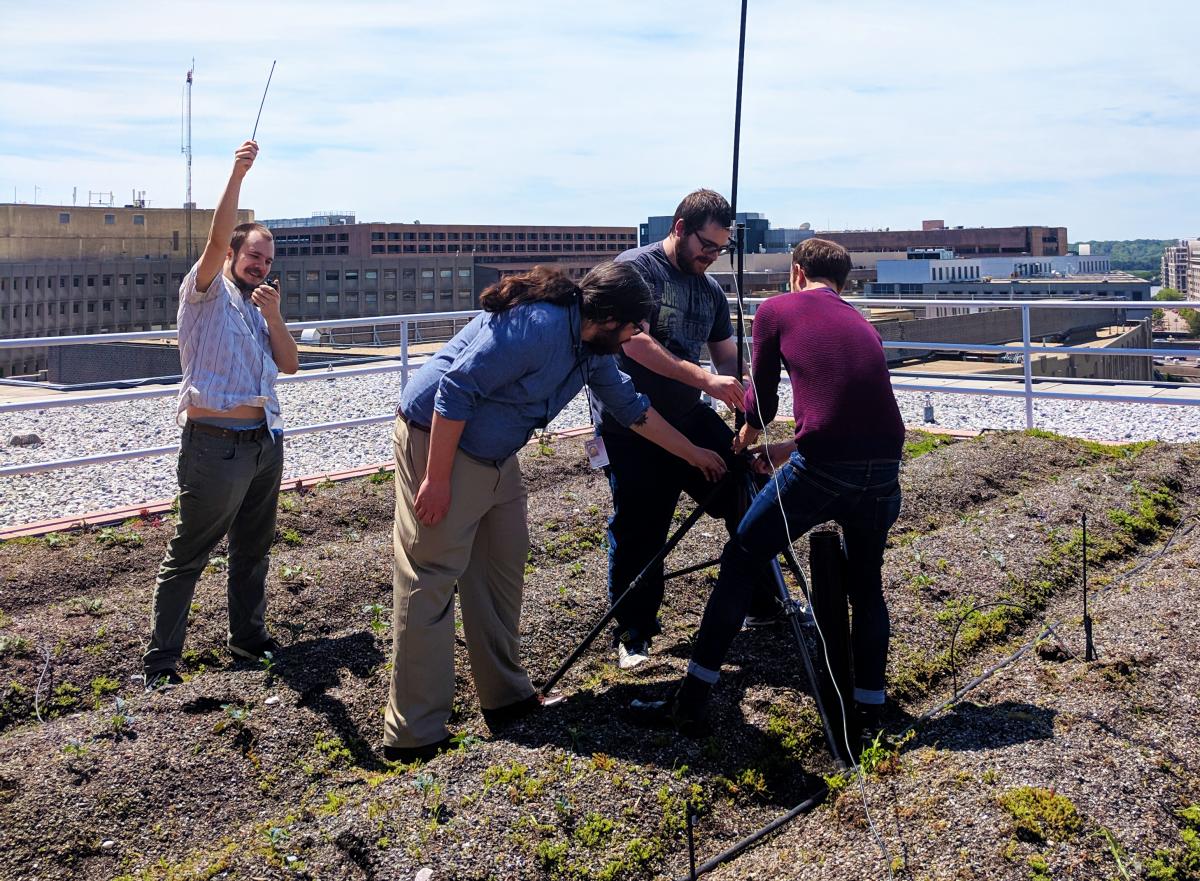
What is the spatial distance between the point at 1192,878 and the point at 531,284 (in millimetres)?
2582

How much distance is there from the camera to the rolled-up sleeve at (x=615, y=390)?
4.02m

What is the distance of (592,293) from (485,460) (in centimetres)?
69


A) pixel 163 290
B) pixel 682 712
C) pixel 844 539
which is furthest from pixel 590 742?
pixel 163 290

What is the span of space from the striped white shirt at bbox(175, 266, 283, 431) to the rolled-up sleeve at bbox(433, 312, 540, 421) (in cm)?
140

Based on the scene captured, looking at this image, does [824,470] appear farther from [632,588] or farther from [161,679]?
[161,679]

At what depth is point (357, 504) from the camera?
24.7 ft

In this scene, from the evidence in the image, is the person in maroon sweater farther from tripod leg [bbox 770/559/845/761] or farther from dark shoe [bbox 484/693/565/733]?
dark shoe [bbox 484/693/565/733]

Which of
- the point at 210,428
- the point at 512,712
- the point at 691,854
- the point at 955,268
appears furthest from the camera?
the point at 955,268

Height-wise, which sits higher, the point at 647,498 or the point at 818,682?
the point at 647,498

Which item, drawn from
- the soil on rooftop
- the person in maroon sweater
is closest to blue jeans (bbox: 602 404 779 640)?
the soil on rooftop

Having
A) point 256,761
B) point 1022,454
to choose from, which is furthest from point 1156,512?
point 256,761

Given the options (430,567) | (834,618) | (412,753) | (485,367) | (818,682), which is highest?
(485,367)

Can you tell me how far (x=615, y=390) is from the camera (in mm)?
4074

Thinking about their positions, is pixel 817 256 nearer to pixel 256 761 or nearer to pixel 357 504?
pixel 256 761
